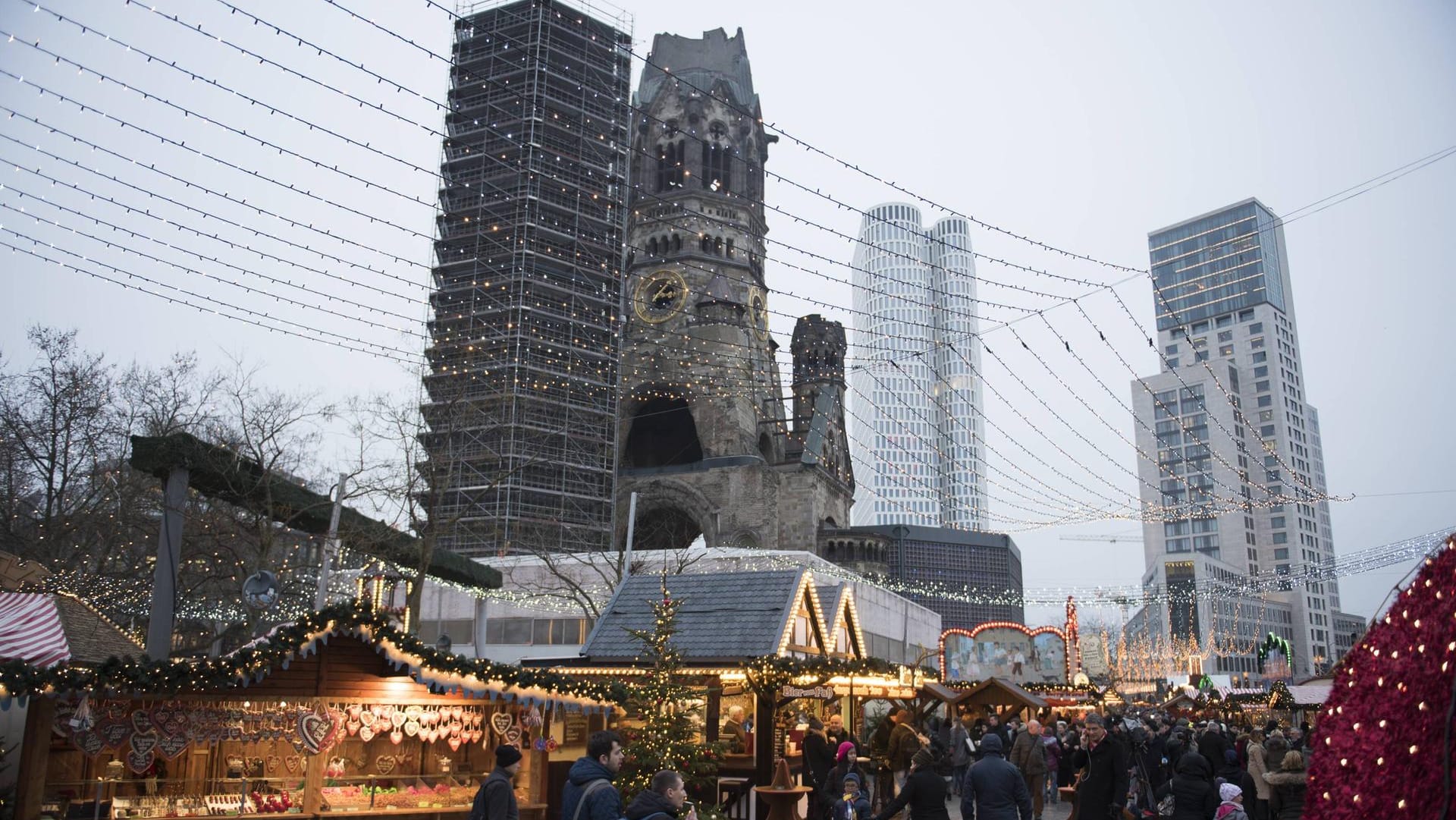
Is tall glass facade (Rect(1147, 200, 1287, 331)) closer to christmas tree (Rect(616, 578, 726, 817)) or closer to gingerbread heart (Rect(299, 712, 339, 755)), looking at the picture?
christmas tree (Rect(616, 578, 726, 817))

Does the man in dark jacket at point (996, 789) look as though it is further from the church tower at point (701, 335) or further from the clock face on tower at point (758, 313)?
the clock face on tower at point (758, 313)

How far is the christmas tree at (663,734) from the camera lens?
1061 centimetres

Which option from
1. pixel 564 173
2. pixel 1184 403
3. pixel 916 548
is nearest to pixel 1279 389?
pixel 1184 403

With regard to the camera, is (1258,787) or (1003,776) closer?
(1003,776)

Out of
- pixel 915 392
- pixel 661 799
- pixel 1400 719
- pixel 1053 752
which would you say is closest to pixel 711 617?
pixel 1053 752

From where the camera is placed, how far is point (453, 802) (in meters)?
10.4

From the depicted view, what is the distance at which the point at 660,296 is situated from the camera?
1891 inches

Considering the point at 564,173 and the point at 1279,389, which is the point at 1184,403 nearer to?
the point at 1279,389

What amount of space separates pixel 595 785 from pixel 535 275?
36.0 meters

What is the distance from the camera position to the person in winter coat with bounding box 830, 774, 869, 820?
11.1 meters

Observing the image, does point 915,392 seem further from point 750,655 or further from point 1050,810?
point 750,655

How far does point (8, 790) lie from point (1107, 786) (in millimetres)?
9101

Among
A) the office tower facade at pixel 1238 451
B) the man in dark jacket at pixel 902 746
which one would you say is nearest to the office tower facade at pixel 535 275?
the man in dark jacket at pixel 902 746

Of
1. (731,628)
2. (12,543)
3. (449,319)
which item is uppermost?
(449,319)
